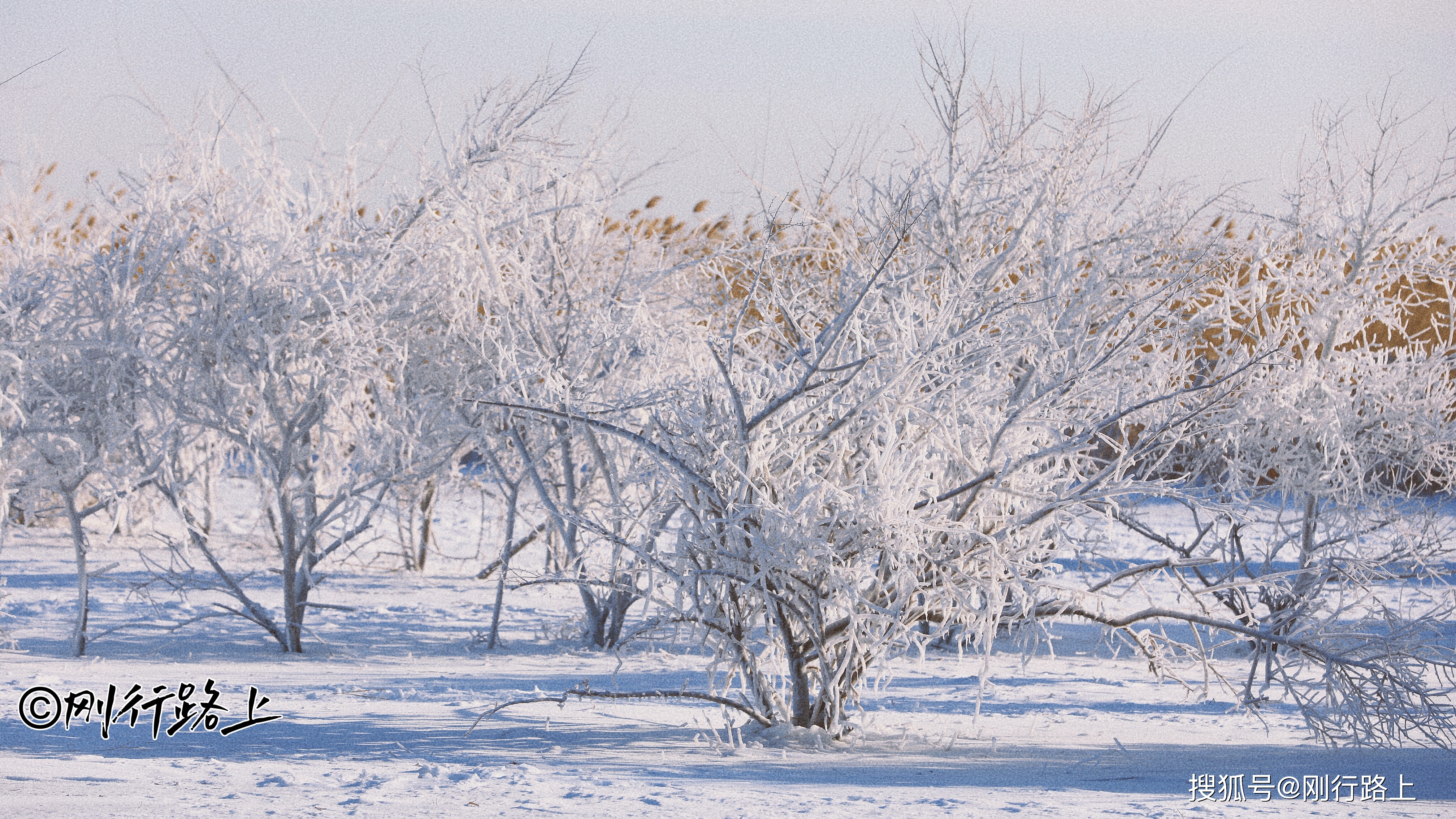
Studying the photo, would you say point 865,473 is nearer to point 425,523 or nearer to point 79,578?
point 79,578

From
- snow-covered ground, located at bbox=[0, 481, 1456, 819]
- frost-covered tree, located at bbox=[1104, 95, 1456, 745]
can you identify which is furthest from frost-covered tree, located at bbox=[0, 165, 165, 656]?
frost-covered tree, located at bbox=[1104, 95, 1456, 745]

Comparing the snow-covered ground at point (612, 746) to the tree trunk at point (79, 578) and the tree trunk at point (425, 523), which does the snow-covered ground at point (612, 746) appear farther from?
the tree trunk at point (425, 523)

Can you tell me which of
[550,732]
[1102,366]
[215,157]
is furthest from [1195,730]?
[215,157]

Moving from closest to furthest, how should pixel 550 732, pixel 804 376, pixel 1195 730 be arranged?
1. pixel 804 376
2. pixel 550 732
3. pixel 1195 730

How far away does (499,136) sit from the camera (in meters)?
9.12

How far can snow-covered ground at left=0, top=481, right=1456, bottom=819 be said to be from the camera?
470 centimetres

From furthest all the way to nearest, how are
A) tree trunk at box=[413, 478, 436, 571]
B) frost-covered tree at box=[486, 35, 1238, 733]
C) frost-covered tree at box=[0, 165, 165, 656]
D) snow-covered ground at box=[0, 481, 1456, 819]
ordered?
tree trunk at box=[413, 478, 436, 571] < frost-covered tree at box=[0, 165, 165, 656] < frost-covered tree at box=[486, 35, 1238, 733] < snow-covered ground at box=[0, 481, 1456, 819]

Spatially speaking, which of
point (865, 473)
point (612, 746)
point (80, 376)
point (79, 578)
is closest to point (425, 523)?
point (79, 578)

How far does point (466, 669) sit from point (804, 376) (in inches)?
164

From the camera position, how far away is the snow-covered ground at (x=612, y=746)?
15.4 feet

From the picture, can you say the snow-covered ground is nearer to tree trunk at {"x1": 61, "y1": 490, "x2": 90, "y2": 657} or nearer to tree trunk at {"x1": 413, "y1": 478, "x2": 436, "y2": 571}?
tree trunk at {"x1": 61, "y1": 490, "x2": 90, "y2": 657}

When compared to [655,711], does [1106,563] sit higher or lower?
higher

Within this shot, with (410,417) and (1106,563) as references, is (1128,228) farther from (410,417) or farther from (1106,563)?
(1106,563)

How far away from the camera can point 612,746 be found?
5.87 metres
